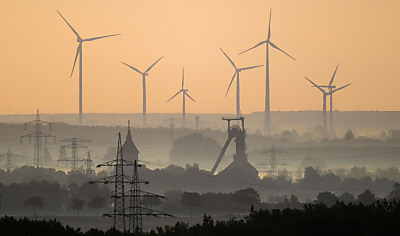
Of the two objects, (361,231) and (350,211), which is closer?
(361,231)

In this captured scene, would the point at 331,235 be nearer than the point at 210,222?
Yes

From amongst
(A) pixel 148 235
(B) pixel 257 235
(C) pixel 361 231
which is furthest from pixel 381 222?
(A) pixel 148 235

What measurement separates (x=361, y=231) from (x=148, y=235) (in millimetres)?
27465

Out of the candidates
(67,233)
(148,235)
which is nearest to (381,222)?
(148,235)

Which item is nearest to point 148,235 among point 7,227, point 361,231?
point 7,227

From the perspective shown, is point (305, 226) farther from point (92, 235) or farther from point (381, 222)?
point (92, 235)

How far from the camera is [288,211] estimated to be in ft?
518

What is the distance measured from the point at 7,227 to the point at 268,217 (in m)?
35.6

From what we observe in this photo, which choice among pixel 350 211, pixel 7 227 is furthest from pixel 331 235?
pixel 7 227

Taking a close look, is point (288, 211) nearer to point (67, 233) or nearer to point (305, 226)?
point (305, 226)

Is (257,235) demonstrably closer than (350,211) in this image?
Yes

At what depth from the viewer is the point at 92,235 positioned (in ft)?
465

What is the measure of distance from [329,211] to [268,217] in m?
9.65

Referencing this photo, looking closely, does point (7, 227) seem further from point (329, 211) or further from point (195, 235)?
point (329, 211)
